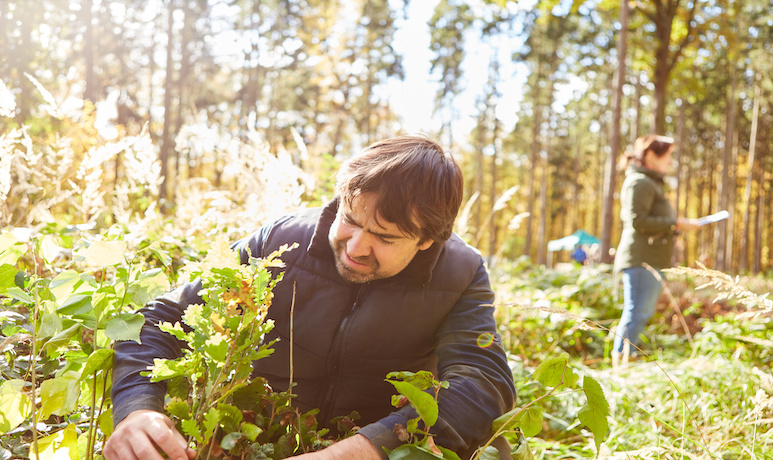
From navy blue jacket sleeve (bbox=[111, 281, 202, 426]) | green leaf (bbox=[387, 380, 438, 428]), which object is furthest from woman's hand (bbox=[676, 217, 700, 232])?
navy blue jacket sleeve (bbox=[111, 281, 202, 426])

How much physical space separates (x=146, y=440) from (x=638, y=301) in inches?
145

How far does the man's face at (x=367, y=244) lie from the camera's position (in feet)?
4.65

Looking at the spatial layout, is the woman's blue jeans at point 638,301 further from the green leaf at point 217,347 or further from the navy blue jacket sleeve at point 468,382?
the green leaf at point 217,347

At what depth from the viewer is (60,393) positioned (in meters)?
1.04

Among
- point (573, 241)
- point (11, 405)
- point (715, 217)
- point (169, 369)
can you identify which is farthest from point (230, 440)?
point (573, 241)

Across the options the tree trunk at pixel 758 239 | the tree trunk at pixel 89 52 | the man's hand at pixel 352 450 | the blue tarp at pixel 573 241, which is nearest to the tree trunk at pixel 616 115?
the man's hand at pixel 352 450

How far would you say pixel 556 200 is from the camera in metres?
29.7

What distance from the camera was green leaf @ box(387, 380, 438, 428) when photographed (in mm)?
942

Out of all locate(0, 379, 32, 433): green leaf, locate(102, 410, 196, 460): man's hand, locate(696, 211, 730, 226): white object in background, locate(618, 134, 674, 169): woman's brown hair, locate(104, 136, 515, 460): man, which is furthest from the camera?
locate(618, 134, 674, 169): woman's brown hair

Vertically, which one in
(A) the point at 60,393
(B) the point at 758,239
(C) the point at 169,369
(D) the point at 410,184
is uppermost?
(D) the point at 410,184

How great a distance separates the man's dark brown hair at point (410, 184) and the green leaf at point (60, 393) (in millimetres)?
747

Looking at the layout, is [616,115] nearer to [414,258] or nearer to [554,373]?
[414,258]

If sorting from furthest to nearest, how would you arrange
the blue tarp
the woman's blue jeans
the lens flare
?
1. the blue tarp
2. the woman's blue jeans
3. the lens flare

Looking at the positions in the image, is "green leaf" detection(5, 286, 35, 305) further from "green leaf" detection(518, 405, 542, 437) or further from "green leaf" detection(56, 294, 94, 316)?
"green leaf" detection(518, 405, 542, 437)
